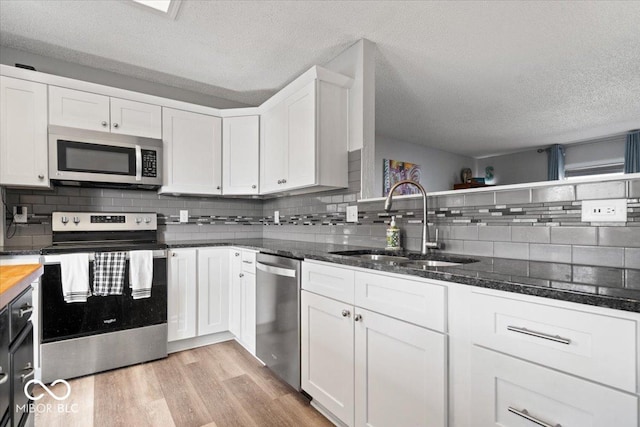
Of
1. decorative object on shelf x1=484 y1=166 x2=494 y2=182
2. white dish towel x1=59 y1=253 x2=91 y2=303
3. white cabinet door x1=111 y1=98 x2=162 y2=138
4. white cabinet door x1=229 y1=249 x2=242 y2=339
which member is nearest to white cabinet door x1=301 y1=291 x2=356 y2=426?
white cabinet door x1=229 y1=249 x2=242 y2=339

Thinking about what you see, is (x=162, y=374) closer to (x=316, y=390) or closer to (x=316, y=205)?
(x=316, y=390)

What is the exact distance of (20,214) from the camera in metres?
2.44

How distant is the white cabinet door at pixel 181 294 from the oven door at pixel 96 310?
0.24 ft

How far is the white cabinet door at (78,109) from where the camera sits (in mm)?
2369

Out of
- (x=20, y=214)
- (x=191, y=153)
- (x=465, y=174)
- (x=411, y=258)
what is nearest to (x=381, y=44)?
(x=411, y=258)

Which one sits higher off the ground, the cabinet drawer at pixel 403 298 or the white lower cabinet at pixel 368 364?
the cabinet drawer at pixel 403 298

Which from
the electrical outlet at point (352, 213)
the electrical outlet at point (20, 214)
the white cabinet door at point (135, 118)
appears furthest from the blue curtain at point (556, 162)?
the electrical outlet at point (20, 214)

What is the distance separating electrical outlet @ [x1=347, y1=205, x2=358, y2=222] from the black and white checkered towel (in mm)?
1651

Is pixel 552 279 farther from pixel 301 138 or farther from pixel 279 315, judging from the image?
pixel 301 138

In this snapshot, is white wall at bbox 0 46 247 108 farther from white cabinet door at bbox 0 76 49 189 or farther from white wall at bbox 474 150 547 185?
white wall at bbox 474 150 547 185

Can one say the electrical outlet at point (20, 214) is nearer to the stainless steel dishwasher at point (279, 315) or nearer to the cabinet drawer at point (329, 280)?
the stainless steel dishwasher at point (279, 315)

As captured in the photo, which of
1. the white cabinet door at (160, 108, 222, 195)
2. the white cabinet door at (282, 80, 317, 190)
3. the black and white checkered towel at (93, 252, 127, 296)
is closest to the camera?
the black and white checkered towel at (93, 252, 127, 296)

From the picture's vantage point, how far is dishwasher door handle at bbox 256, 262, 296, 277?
1.93 metres

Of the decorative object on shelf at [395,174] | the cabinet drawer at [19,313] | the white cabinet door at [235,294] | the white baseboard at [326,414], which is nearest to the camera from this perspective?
the cabinet drawer at [19,313]
